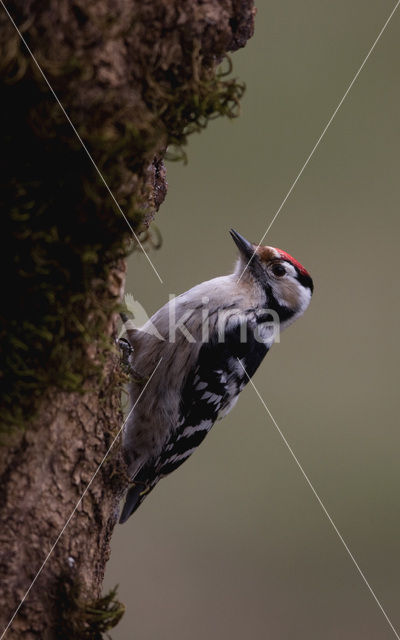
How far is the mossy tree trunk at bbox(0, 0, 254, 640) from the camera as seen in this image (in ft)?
3.88

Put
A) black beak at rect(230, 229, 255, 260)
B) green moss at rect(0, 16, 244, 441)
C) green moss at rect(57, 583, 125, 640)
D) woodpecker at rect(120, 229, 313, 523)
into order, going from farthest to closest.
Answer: black beak at rect(230, 229, 255, 260) < woodpecker at rect(120, 229, 313, 523) < green moss at rect(57, 583, 125, 640) < green moss at rect(0, 16, 244, 441)

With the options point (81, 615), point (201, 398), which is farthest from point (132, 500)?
point (81, 615)

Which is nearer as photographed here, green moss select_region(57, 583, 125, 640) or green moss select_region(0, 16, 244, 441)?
green moss select_region(0, 16, 244, 441)

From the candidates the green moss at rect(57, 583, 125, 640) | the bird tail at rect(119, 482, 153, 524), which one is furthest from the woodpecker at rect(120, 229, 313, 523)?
the green moss at rect(57, 583, 125, 640)

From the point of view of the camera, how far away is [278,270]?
2.63m

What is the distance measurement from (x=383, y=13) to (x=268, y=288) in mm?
3497

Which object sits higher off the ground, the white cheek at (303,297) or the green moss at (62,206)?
the green moss at (62,206)

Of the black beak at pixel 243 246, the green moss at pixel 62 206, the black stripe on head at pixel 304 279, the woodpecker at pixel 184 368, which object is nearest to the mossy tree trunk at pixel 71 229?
the green moss at pixel 62 206

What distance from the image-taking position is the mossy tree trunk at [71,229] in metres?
1.18

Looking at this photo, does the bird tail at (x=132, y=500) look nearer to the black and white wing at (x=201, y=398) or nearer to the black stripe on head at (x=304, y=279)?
the black and white wing at (x=201, y=398)

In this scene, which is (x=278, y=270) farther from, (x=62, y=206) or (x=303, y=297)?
(x=62, y=206)

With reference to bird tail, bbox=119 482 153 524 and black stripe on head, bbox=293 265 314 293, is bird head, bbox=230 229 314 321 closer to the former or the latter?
black stripe on head, bbox=293 265 314 293

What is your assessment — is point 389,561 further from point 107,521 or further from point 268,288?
point 107,521

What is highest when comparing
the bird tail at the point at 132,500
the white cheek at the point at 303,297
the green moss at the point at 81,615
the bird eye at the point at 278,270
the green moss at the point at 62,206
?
the green moss at the point at 62,206
